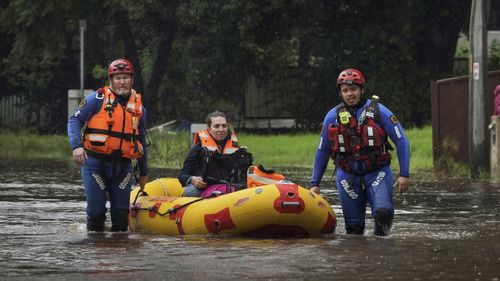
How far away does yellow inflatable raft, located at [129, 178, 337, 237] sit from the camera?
12.9 m

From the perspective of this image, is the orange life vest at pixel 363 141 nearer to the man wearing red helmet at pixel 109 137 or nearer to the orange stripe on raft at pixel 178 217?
the orange stripe on raft at pixel 178 217

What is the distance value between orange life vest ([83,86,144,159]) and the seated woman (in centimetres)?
84

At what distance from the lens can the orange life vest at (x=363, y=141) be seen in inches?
506

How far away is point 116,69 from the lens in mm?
13461

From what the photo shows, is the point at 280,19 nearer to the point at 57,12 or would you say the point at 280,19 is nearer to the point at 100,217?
the point at 57,12

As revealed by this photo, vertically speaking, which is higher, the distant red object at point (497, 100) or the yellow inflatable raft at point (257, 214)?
the distant red object at point (497, 100)

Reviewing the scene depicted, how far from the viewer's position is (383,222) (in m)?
12.8

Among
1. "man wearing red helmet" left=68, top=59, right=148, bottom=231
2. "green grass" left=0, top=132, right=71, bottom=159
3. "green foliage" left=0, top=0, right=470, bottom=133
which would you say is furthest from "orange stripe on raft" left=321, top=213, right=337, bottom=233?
"green foliage" left=0, top=0, right=470, bottom=133

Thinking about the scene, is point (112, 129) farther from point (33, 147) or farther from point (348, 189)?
point (33, 147)

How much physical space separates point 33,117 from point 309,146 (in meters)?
17.0

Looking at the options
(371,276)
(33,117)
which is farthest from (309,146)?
(371,276)

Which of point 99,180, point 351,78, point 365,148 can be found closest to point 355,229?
point 365,148

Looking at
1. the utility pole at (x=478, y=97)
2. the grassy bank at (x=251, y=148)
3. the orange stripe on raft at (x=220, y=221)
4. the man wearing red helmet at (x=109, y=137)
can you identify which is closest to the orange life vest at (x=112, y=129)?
the man wearing red helmet at (x=109, y=137)

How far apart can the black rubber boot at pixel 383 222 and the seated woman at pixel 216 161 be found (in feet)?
5.70
